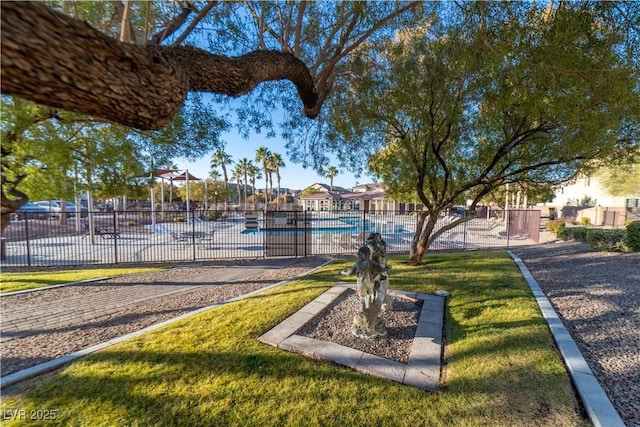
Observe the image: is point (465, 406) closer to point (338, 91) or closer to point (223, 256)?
point (338, 91)

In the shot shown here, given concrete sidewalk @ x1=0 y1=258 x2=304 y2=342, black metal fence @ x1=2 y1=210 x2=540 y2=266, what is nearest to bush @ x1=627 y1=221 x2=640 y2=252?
black metal fence @ x1=2 y1=210 x2=540 y2=266

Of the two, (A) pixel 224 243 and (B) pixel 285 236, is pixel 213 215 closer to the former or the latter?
(A) pixel 224 243

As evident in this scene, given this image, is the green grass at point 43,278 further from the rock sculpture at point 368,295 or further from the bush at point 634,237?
the bush at point 634,237

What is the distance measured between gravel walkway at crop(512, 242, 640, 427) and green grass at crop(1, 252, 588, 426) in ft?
1.40

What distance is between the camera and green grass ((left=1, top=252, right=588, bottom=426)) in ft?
7.81

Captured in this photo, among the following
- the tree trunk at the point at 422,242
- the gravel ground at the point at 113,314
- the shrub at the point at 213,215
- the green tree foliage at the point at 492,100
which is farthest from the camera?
the shrub at the point at 213,215

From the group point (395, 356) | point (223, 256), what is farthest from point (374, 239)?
point (223, 256)

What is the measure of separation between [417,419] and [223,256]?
10.5 meters

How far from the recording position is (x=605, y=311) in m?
4.46

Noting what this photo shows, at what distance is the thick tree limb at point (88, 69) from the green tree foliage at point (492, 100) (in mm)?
4958

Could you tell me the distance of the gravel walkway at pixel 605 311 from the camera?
2.76m

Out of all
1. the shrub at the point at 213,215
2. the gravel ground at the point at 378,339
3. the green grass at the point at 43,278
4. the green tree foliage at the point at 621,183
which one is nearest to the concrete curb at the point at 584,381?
the gravel ground at the point at 378,339

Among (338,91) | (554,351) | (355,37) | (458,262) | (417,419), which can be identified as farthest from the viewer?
(458,262)

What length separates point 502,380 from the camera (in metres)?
2.83
